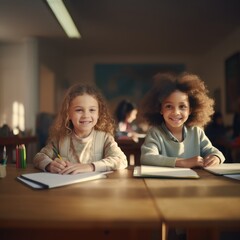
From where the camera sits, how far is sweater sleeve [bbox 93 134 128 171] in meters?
1.06

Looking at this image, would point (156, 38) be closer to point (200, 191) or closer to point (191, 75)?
point (191, 75)

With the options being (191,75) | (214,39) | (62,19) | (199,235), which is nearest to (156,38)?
(214,39)

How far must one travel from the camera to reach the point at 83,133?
3.91ft

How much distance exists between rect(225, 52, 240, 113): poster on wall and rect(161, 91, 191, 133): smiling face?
3568 mm

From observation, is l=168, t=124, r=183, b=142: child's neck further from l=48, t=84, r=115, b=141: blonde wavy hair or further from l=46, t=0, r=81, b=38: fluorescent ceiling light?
l=46, t=0, r=81, b=38: fluorescent ceiling light

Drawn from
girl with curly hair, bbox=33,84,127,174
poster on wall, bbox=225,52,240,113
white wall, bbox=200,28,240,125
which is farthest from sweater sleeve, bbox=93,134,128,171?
white wall, bbox=200,28,240,125

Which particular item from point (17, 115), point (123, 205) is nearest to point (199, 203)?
point (123, 205)

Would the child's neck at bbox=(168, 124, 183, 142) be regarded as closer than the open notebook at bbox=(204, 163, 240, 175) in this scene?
No

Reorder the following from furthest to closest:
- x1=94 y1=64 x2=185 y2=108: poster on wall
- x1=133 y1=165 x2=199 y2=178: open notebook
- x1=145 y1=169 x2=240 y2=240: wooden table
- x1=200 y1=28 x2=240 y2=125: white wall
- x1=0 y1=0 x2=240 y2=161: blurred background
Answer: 1. x1=94 y1=64 x2=185 y2=108: poster on wall
2. x1=200 y1=28 x2=240 y2=125: white wall
3. x1=0 y1=0 x2=240 y2=161: blurred background
4. x1=133 y1=165 x2=199 y2=178: open notebook
5. x1=145 y1=169 x2=240 y2=240: wooden table

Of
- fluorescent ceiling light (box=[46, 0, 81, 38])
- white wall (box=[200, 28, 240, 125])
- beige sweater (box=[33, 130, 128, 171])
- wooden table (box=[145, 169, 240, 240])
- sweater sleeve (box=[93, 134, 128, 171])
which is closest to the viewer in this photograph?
wooden table (box=[145, 169, 240, 240])

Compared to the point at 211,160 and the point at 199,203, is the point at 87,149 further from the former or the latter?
the point at 199,203

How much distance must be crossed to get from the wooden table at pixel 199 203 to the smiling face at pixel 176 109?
1.00ft

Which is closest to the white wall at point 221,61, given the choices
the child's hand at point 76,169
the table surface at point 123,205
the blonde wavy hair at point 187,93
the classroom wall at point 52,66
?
the classroom wall at point 52,66

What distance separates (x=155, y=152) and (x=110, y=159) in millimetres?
198
